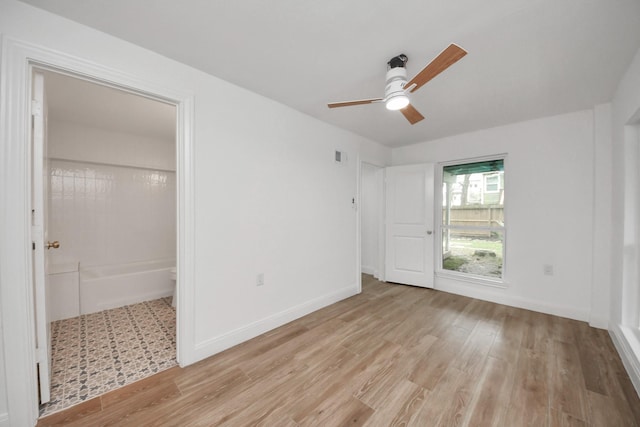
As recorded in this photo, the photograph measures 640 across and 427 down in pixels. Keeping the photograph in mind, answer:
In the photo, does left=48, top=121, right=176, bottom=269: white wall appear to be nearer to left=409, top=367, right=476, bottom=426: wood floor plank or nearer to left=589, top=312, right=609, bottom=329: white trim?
left=409, top=367, right=476, bottom=426: wood floor plank

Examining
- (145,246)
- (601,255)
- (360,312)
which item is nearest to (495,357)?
(360,312)

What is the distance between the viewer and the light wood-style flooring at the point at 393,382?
4.83 feet

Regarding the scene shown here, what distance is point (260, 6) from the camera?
1383mm

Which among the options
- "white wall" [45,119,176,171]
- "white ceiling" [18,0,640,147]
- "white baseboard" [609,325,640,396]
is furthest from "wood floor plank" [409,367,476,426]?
"white wall" [45,119,176,171]

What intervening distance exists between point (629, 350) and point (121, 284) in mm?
5270

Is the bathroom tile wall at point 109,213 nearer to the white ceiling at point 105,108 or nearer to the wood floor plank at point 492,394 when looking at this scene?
the white ceiling at point 105,108

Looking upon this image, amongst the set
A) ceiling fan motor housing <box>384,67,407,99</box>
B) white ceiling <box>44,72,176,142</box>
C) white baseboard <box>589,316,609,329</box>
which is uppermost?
white ceiling <box>44,72,176,142</box>

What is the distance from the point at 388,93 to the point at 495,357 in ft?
7.88

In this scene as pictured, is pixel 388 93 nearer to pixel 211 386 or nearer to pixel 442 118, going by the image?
pixel 442 118

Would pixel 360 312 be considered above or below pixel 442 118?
below

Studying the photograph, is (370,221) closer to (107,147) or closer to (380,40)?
(380,40)

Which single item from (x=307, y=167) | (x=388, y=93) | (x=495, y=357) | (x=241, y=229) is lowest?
(x=495, y=357)

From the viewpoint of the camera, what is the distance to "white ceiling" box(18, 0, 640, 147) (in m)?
1.38

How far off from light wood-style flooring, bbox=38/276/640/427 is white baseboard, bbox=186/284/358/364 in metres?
0.07
